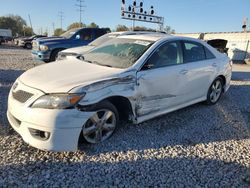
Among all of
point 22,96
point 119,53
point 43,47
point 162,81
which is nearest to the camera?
point 22,96

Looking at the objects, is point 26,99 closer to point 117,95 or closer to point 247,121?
point 117,95

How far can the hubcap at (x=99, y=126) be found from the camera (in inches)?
125

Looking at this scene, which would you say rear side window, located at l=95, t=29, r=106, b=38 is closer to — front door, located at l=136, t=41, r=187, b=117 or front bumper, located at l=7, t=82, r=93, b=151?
front door, located at l=136, t=41, r=187, b=117

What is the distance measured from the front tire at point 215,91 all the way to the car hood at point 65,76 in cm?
275

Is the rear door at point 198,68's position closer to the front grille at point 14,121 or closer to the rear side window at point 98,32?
the front grille at point 14,121

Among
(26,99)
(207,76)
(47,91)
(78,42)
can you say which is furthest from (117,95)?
(78,42)

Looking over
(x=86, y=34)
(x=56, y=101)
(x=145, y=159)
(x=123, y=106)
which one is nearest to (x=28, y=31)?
(x=86, y=34)

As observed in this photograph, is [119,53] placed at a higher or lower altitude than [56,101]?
higher

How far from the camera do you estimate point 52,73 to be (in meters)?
3.35

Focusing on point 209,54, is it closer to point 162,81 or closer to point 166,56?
point 166,56

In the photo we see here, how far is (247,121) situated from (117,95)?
117 inches

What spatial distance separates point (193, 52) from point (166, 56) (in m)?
0.95

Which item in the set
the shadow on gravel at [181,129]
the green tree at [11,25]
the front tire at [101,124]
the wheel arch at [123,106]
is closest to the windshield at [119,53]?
the wheel arch at [123,106]

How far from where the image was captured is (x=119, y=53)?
4039 mm
